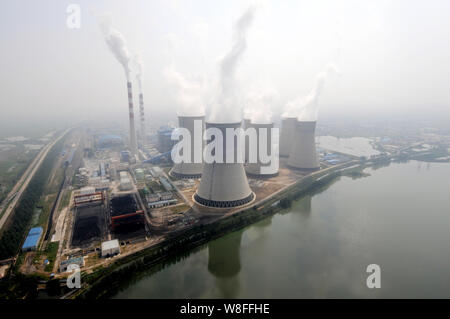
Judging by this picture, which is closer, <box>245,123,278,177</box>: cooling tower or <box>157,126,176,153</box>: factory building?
<box>245,123,278,177</box>: cooling tower

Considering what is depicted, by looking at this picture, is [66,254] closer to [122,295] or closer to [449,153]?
[122,295]

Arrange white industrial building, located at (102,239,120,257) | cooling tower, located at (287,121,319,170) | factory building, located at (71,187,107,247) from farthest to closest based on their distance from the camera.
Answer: cooling tower, located at (287,121,319,170) → factory building, located at (71,187,107,247) → white industrial building, located at (102,239,120,257)

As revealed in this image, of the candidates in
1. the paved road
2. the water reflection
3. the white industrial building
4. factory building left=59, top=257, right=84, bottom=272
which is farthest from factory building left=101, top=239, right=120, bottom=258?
the paved road

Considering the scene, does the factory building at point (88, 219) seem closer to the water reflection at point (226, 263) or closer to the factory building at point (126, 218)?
the factory building at point (126, 218)

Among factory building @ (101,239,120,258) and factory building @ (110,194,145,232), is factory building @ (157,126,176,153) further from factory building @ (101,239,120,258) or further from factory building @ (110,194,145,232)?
factory building @ (101,239,120,258)

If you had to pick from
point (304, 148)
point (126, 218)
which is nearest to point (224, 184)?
point (126, 218)

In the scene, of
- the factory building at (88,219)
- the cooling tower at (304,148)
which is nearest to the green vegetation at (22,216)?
the factory building at (88,219)
